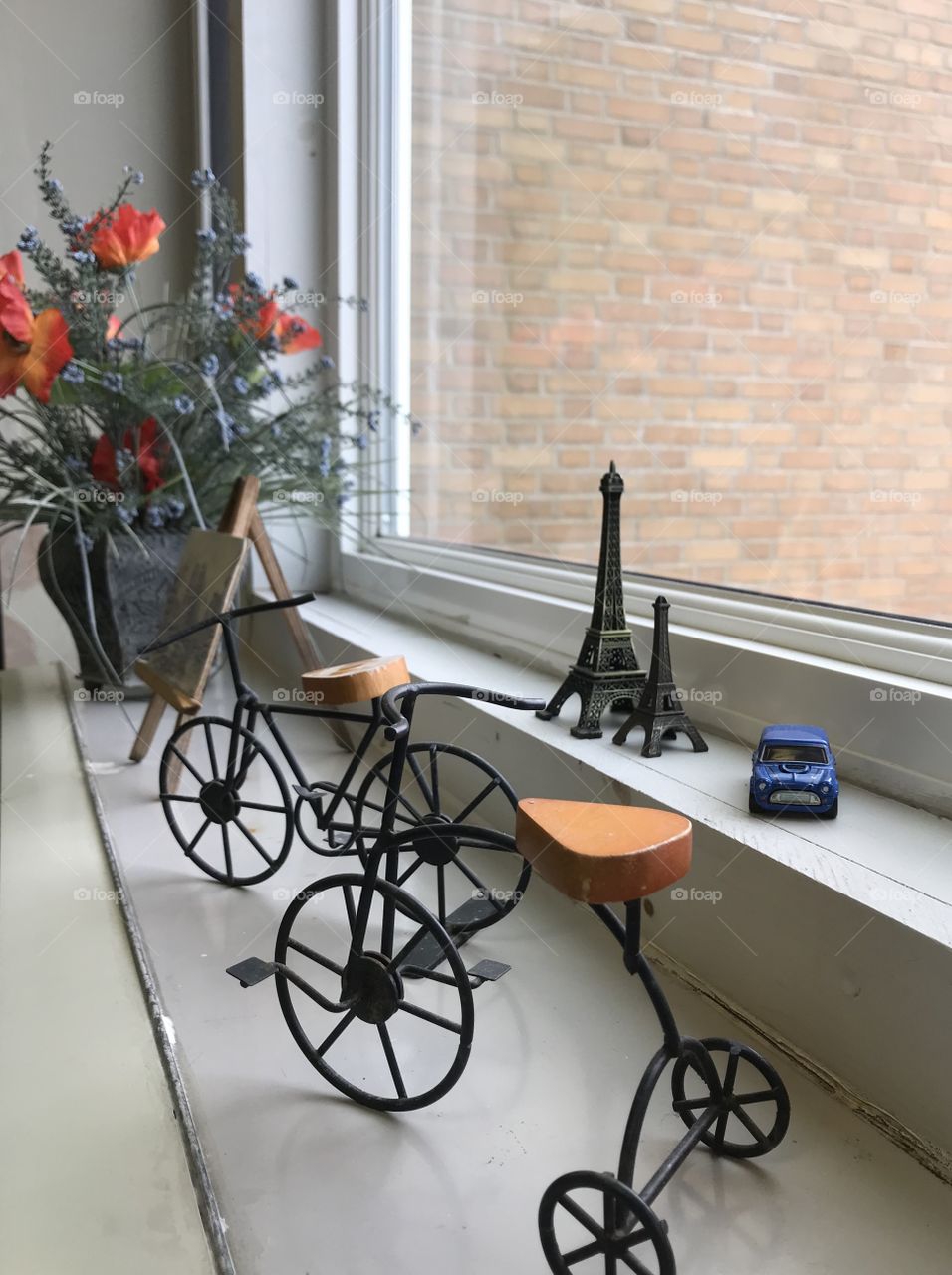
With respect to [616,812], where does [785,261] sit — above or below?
above

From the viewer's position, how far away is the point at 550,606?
1140mm

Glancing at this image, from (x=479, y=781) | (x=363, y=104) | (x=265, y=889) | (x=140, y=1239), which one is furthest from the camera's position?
(x=363, y=104)

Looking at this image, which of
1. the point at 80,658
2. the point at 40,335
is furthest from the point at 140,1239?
the point at 80,658

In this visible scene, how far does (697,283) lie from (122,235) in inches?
26.9

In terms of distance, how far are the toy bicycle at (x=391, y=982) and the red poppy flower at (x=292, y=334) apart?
2.82ft

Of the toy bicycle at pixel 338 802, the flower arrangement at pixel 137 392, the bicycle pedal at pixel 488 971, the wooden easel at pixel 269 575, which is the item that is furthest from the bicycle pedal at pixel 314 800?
the flower arrangement at pixel 137 392

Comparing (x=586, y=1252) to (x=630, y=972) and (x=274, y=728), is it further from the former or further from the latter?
(x=274, y=728)

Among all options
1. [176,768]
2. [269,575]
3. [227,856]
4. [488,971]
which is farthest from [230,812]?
[269,575]

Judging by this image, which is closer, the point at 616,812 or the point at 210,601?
the point at 616,812

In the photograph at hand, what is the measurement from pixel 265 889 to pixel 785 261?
71 cm

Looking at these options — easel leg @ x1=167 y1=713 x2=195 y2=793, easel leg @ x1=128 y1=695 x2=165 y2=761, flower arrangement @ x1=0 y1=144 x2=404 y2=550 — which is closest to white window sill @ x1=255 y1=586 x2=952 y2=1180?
easel leg @ x1=167 y1=713 x2=195 y2=793

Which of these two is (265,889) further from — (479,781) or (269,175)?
(269,175)

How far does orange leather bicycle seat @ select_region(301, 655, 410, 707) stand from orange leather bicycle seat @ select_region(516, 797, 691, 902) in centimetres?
24

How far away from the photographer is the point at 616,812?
498 mm
